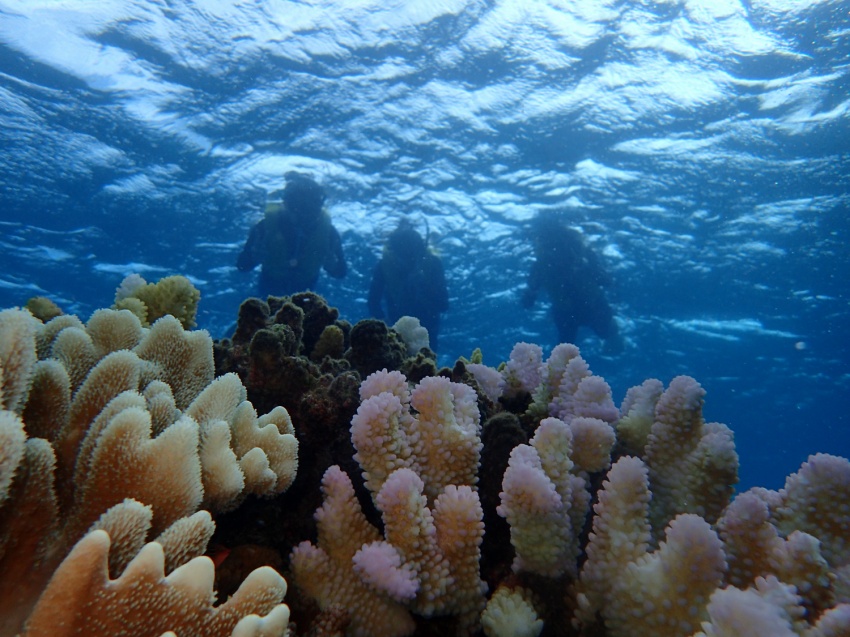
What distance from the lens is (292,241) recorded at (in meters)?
14.6

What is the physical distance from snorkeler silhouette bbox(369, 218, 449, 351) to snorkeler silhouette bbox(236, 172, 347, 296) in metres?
2.62

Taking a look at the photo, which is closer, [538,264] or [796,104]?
[796,104]

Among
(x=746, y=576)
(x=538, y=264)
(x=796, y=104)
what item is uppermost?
(x=796, y=104)

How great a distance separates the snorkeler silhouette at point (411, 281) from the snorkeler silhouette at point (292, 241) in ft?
8.59

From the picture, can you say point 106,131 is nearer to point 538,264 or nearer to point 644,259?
point 538,264

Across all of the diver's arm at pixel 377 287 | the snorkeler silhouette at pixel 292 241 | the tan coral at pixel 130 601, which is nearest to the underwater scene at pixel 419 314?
the tan coral at pixel 130 601

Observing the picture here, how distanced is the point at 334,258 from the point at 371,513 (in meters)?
14.3

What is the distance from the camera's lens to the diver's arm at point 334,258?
15.6 metres

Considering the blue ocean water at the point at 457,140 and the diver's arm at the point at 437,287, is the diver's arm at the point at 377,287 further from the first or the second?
the blue ocean water at the point at 457,140

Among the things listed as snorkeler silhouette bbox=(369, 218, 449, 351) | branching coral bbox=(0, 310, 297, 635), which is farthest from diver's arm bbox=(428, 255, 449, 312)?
branching coral bbox=(0, 310, 297, 635)

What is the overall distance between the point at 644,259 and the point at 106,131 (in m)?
20.7

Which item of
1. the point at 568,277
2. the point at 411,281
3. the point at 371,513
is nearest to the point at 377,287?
the point at 411,281

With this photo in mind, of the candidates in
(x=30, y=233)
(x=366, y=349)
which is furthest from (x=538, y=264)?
(x=30, y=233)

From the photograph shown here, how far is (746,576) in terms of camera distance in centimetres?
161
